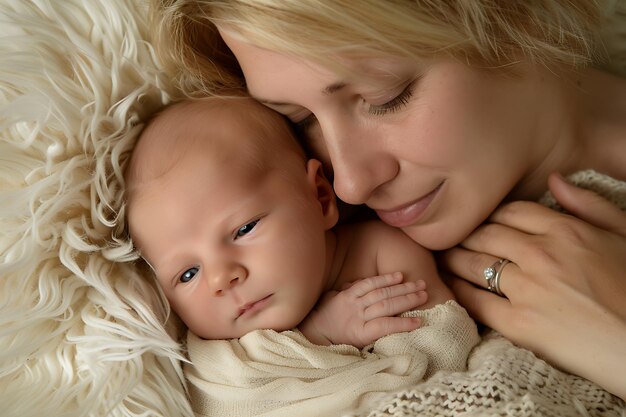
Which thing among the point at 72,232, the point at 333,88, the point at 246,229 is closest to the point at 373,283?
the point at 246,229

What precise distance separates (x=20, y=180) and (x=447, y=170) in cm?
80

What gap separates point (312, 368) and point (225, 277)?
0.75 feet

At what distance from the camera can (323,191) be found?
54.0 inches

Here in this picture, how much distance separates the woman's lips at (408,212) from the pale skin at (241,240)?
10 cm

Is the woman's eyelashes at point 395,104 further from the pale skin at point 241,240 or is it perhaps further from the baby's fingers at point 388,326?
the baby's fingers at point 388,326

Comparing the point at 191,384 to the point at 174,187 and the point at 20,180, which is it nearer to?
the point at 174,187

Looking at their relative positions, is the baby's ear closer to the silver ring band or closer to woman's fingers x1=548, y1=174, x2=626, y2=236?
the silver ring band

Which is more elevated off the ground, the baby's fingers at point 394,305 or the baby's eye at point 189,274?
the baby's fingers at point 394,305

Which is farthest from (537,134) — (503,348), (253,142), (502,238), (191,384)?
(191,384)

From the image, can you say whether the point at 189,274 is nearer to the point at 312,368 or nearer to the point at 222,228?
the point at 222,228

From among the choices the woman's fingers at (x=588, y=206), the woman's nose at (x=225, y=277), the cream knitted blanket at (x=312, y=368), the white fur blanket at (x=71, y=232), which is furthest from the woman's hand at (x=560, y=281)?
the white fur blanket at (x=71, y=232)

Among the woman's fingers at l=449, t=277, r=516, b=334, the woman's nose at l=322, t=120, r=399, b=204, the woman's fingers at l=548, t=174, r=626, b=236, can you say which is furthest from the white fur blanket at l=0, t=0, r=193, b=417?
the woman's fingers at l=548, t=174, r=626, b=236

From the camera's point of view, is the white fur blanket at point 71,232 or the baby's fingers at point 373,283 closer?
the white fur blanket at point 71,232

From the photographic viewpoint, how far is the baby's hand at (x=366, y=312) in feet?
3.88
